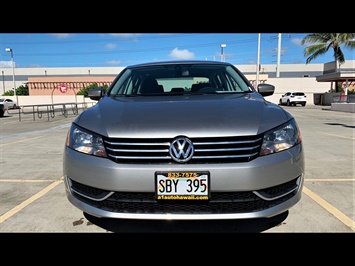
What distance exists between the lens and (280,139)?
6.85ft

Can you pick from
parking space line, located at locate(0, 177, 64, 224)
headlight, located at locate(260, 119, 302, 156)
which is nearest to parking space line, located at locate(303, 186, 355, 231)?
headlight, located at locate(260, 119, 302, 156)

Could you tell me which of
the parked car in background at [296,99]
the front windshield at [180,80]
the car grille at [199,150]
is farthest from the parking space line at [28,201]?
the parked car in background at [296,99]

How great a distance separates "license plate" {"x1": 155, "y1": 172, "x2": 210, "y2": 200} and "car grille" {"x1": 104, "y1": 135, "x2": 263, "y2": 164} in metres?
0.10

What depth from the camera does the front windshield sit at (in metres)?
3.21

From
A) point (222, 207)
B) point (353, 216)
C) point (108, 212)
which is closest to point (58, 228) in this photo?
point (108, 212)

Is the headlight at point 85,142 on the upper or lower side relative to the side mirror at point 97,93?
lower

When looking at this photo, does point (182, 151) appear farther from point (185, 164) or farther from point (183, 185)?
point (183, 185)

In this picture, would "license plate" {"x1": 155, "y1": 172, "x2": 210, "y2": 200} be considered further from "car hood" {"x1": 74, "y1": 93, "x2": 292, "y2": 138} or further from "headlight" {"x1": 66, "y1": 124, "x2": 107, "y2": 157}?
"headlight" {"x1": 66, "y1": 124, "x2": 107, "y2": 157}

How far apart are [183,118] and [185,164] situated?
1.25ft

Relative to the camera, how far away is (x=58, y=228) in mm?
2553

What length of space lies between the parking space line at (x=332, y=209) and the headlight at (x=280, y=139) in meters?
1.08

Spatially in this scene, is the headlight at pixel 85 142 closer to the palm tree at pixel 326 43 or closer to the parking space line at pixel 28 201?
the parking space line at pixel 28 201

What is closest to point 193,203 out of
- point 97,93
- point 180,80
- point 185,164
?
point 185,164

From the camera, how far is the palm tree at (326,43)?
2631 centimetres
